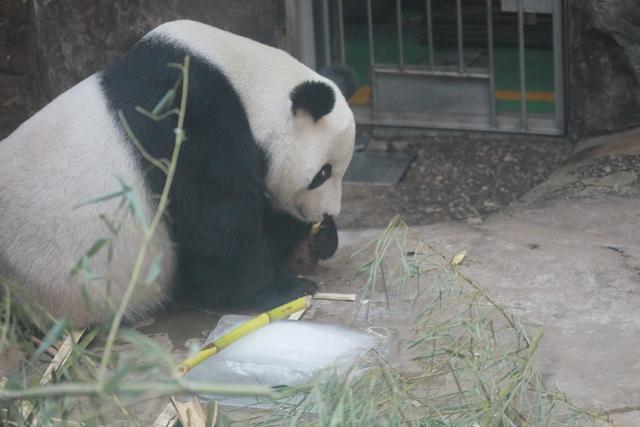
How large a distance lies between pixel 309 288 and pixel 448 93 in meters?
2.97

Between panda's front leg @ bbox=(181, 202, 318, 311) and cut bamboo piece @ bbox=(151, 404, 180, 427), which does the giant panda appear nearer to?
panda's front leg @ bbox=(181, 202, 318, 311)

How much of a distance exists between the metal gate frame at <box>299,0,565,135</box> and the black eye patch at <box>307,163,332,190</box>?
2741mm

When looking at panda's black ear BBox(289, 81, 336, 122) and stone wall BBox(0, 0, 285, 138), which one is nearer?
panda's black ear BBox(289, 81, 336, 122)

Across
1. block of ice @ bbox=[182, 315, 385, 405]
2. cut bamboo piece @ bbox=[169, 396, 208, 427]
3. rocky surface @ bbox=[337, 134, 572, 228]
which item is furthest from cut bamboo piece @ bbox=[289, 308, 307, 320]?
rocky surface @ bbox=[337, 134, 572, 228]

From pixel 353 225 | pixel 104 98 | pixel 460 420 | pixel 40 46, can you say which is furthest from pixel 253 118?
pixel 40 46

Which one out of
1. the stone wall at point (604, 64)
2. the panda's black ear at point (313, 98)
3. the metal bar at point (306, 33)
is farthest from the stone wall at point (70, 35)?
the panda's black ear at point (313, 98)

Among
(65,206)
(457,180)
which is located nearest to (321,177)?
(65,206)

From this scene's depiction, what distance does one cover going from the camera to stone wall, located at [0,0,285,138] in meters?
6.10

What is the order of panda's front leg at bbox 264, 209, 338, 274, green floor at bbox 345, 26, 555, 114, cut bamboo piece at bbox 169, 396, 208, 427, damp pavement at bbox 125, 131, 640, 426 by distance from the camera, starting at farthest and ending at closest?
green floor at bbox 345, 26, 555, 114
panda's front leg at bbox 264, 209, 338, 274
damp pavement at bbox 125, 131, 640, 426
cut bamboo piece at bbox 169, 396, 208, 427

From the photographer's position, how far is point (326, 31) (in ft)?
22.7

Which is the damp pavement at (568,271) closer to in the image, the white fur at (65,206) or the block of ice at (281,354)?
the block of ice at (281,354)

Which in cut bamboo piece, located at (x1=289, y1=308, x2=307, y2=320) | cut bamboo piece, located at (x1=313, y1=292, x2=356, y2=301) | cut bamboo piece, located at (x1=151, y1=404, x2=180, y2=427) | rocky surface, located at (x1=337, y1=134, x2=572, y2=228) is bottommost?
rocky surface, located at (x1=337, y1=134, x2=572, y2=228)

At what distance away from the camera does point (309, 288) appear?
4234 millimetres

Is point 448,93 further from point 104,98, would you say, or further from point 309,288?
point 104,98
